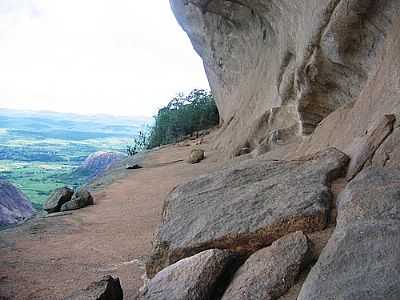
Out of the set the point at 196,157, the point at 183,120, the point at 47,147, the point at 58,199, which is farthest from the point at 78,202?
the point at 47,147

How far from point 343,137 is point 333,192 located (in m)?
1.95

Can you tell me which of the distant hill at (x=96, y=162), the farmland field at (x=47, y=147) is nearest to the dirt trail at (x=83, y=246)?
the farmland field at (x=47, y=147)

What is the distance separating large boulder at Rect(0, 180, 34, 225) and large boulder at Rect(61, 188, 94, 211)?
4.96 m

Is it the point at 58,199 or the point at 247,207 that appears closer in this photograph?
the point at 247,207

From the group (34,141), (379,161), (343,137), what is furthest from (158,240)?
(34,141)

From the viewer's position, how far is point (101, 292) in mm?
3562

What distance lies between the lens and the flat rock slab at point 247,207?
3.58 meters

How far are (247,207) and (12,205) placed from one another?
12.8 m

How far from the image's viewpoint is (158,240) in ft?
13.4

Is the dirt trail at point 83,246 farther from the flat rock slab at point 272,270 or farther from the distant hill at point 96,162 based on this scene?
the distant hill at point 96,162

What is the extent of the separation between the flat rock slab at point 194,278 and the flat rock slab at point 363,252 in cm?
73

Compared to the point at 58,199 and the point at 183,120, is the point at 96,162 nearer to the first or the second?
the point at 183,120

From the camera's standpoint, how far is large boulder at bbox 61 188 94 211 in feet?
30.5

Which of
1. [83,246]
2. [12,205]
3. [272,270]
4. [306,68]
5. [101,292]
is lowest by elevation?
[12,205]
